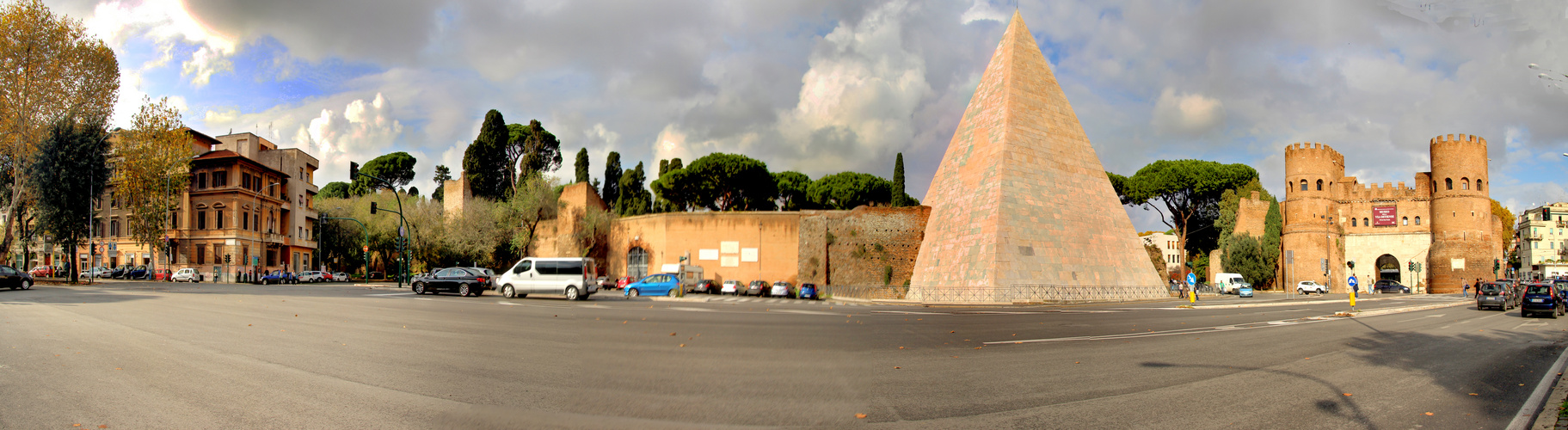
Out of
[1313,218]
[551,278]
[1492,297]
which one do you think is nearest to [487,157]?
[551,278]

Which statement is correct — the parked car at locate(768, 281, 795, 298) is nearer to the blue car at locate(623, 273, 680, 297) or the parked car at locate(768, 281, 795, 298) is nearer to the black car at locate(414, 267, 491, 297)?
the blue car at locate(623, 273, 680, 297)

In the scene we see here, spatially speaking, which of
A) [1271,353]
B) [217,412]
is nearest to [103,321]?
[217,412]

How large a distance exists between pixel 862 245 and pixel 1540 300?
26113mm

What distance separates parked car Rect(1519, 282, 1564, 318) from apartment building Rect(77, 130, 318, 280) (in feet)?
205

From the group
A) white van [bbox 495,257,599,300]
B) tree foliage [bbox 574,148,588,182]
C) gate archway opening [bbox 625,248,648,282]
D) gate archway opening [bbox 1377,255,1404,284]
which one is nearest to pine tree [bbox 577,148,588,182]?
tree foliage [bbox 574,148,588,182]

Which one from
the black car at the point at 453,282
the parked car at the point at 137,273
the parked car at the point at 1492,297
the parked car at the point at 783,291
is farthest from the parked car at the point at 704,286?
the parked car at the point at 137,273

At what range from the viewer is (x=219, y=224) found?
51.6 meters

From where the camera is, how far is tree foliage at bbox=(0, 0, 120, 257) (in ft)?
110

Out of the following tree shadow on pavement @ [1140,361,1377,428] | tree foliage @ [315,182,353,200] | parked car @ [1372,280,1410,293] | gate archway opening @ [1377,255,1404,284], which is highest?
tree foliage @ [315,182,353,200]

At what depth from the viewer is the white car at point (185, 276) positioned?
45.1 metres

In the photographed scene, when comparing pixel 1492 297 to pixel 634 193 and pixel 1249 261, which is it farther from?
pixel 634 193

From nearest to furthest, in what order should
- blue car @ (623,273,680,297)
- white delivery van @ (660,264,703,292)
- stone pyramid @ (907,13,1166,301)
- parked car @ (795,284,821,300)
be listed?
stone pyramid @ (907,13,1166,301), blue car @ (623,273,680,297), parked car @ (795,284,821,300), white delivery van @ (660,264,703,292)

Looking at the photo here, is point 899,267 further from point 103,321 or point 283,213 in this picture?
point 283,213

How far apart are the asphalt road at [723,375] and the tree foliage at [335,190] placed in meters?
82.2
